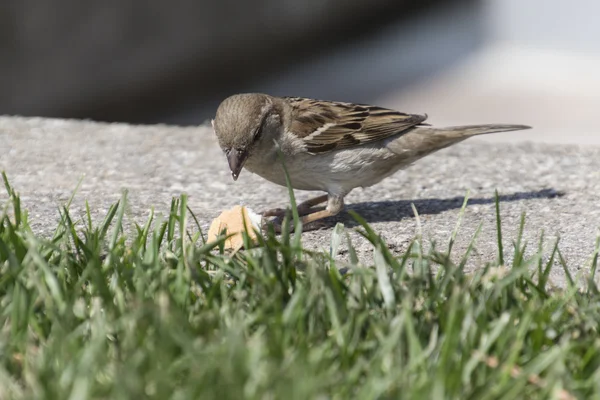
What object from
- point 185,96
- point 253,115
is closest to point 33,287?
point 253,115

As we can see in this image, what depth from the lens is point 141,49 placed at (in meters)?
11.6

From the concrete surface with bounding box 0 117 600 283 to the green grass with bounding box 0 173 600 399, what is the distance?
75 cm

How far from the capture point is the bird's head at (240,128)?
15.0 feet

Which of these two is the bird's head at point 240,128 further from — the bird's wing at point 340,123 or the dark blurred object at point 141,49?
the dark blurred object at point 141,49

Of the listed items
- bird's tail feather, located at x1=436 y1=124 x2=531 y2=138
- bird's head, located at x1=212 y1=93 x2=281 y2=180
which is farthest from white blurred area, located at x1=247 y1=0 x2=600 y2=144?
bird's head, located at x1=212 y1=93 x2=281 y2=180

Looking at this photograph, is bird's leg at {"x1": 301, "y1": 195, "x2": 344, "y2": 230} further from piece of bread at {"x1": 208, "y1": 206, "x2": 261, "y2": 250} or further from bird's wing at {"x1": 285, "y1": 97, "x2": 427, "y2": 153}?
piece of bread at {"x1": 208, "y1": 206, "x2": 261, "y2": 250}

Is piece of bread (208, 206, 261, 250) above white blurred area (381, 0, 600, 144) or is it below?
below

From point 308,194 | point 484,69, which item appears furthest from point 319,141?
point 484,69

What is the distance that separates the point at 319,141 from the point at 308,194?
88 centimetres

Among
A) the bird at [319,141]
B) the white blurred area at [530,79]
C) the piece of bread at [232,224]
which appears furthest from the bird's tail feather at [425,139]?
the white blurred area at [530,79]

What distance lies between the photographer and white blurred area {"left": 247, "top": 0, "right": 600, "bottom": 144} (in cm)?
1066

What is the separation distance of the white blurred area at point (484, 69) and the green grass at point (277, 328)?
20.5ft

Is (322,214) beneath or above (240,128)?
beneath

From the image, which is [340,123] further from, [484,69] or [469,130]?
[484,69]
